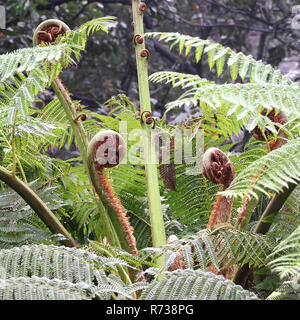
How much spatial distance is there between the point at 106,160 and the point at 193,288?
0.90 feet

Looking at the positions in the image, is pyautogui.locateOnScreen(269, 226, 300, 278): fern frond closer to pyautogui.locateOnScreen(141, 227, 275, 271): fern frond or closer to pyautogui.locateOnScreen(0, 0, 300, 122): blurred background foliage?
pyautogui.locateOnScreen(141, 227, 275, 271): fern frond

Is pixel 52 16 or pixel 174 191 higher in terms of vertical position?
pixel 52 16

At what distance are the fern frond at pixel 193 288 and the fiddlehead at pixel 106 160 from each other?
205 mm

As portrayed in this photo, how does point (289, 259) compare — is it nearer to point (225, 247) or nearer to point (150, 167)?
point (225, 247)

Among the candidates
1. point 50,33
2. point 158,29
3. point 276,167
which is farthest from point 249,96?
point 158,29

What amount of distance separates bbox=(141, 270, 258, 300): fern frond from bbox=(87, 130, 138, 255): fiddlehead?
0.20 m

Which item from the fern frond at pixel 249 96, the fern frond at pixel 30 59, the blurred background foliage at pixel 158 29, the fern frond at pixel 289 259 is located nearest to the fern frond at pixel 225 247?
the fern frond at pixel 289 259

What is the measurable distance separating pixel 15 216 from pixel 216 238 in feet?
1.18

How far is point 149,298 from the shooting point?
1.81 feet

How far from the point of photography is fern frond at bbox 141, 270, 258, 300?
55 centimetres

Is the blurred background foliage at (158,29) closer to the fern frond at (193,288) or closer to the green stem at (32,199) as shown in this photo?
the green stem at (32,199)

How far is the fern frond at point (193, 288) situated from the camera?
55cm

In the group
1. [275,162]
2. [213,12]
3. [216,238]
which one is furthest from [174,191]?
[213,12]

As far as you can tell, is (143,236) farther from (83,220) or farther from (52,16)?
(52,16)
